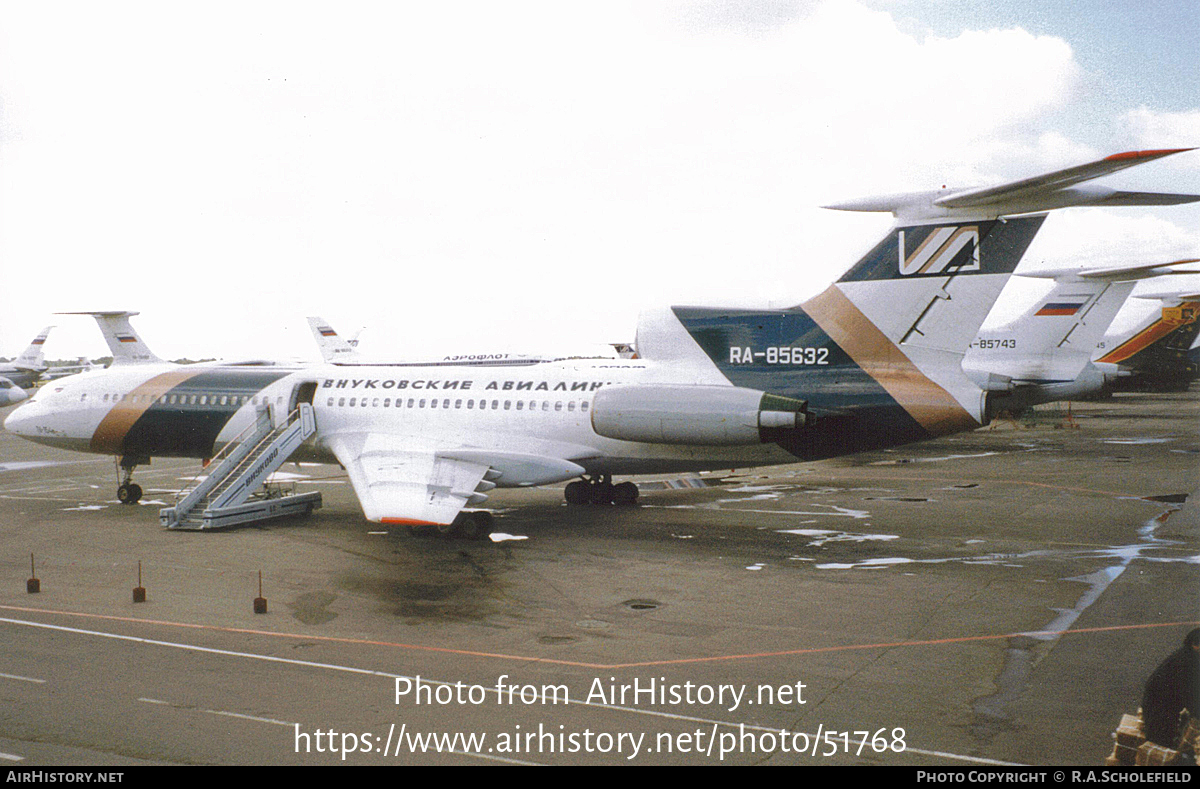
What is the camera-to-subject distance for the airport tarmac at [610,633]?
900 centimetres

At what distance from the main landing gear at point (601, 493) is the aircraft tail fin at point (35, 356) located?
217 feet

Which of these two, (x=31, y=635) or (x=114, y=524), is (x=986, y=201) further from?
(x=114, y=524)

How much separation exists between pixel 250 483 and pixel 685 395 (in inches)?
417

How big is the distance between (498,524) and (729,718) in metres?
12.3

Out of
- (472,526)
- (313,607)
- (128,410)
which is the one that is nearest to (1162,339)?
(472,526)

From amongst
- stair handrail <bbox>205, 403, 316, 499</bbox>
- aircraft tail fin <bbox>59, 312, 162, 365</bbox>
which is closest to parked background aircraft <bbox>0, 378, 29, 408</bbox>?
aircraft tail fin <bbox>59, 312, 162, 365</bbox>

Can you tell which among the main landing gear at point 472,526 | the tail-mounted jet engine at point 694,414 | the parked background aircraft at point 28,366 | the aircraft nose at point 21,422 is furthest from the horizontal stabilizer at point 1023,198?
the parked background aircraft at point 28,366

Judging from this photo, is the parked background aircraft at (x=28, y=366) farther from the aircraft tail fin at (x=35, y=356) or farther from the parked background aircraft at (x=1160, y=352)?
the parked background aircraft at (x=1160, y=352)

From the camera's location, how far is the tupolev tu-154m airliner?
658 inches

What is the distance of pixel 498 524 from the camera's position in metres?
21.2

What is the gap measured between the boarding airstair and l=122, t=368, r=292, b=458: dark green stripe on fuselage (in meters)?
0.84

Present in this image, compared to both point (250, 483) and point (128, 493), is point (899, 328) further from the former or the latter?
point (128, 493)

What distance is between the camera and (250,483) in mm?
21422

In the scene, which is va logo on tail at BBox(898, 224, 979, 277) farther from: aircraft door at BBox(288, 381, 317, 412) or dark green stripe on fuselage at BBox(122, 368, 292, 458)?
dark green stripe on fuselage at BBox(122, 368, 292, 458)
